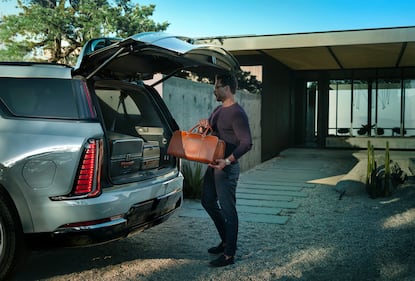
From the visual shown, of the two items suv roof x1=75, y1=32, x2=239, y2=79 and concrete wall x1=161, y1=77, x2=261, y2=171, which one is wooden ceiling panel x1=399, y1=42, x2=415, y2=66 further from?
suv roof x1=75, y1=32, x2=239, y2=79

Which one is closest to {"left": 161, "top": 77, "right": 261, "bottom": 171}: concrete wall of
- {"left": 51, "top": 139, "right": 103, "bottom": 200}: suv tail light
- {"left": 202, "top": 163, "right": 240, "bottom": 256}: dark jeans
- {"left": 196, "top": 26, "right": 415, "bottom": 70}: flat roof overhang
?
{"left": 196, "top": 26, "right": 415, "bottom": 70}: flat roof overhang

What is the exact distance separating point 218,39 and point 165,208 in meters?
8.69

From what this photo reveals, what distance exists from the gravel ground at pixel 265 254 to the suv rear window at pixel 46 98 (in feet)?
4.60

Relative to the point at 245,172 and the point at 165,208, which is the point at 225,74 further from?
the point at 245,172

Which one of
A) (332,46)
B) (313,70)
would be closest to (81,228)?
(332,46)

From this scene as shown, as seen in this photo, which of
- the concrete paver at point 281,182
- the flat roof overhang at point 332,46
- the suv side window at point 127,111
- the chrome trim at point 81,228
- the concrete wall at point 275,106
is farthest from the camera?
the concrete wall at point 275,106

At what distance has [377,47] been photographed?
38.6 ft

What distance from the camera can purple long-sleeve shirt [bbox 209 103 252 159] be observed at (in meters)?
4.07

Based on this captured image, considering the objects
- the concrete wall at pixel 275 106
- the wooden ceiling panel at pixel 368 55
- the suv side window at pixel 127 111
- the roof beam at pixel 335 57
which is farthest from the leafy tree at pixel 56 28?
the suv side window at pixel 127 111

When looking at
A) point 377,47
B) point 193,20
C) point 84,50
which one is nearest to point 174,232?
point 84,50

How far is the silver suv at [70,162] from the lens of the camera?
10.7 feet

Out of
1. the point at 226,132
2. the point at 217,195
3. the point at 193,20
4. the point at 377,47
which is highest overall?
the point at 193,20

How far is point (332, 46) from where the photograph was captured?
11500 mm

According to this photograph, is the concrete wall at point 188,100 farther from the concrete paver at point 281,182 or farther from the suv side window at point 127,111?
the suv side window at point 127,111
